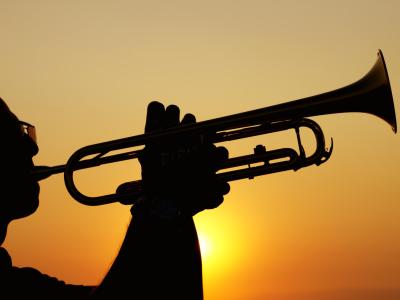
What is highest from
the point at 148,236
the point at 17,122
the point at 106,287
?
the point at 17,122

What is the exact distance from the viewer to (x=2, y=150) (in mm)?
3539

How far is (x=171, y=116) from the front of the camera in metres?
3.38

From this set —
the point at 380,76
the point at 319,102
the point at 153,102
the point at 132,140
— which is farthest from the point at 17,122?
the point at 380,76

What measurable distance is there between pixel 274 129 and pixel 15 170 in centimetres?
187

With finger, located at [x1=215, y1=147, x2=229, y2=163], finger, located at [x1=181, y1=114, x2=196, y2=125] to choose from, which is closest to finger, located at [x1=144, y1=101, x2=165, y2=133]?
finger, located at [x1=181, y1=114, x2=196, y2=125]

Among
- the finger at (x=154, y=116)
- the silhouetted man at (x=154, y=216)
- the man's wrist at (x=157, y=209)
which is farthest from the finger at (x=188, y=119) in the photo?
the man's wrist at (x=157, y=209)

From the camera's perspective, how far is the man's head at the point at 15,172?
340cm

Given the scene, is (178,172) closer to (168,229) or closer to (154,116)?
(168,229)

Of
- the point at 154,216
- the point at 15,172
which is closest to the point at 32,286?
the point at 15,172

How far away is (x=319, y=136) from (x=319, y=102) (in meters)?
0.32

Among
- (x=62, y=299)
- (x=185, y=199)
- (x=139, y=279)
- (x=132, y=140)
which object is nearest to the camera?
(x=139, y=279)

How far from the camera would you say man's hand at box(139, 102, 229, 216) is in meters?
3.10

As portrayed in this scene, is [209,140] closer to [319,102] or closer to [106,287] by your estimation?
[319,102]

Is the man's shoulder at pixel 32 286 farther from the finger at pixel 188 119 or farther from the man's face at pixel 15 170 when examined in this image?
the finger at pixel 188 119
